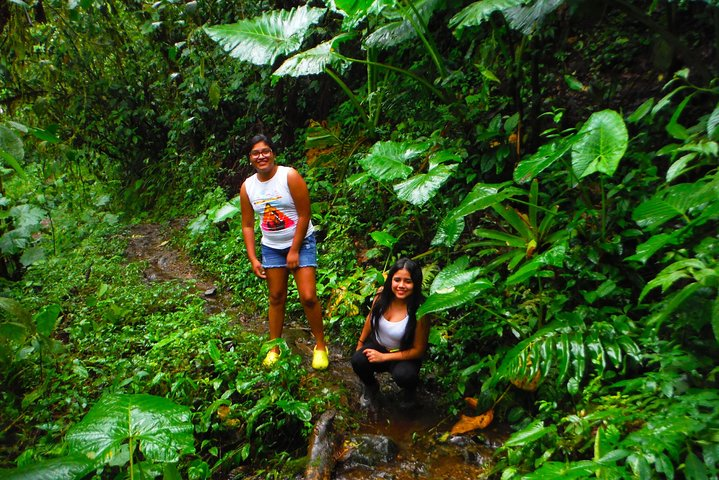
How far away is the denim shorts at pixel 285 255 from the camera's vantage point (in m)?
3.54

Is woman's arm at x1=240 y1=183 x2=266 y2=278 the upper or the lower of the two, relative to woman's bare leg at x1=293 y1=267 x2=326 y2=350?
upper

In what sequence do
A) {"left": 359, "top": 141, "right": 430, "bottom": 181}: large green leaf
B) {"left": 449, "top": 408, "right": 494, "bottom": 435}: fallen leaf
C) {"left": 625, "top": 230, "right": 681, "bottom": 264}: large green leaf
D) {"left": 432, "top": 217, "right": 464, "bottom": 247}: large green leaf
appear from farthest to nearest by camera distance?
1. {"left": 359, "top": 141, "right": 430, "bottom": 181}: large green leaf
2. {"left": 432, "top": 217, "right": 464, "bottom": 247}: large green leaf
3. {"left": 449, "top": 408, "right": 494, "bottom": 435}: fallen leaf
4. {"left": 625, "top": 230, "right": 681, "bottom": 264}: large green leaf

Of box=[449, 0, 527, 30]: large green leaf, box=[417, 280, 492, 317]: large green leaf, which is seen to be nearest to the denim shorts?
box=[417, 280, 492, 317]: large green leaf

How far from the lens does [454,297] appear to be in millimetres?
2783

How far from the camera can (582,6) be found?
10.5 feet

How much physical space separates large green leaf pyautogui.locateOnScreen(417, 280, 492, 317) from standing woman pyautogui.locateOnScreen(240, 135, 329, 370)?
104 centimetres

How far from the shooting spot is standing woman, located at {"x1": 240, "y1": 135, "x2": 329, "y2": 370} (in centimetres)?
340

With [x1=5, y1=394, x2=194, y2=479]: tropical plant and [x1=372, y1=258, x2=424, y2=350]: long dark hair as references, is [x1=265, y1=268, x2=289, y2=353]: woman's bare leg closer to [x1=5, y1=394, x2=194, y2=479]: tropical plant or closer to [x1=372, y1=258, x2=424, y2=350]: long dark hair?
[x1=372, y1=258, x2=424, y2=350]: long dark hair

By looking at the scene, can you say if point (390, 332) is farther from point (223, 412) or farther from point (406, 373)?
point (223, 412)

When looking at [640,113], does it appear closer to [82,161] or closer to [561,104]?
[561,104]

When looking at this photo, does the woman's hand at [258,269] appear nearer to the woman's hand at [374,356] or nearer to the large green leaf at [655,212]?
the woman's hand at [374,356]

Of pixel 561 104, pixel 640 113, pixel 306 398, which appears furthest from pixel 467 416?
pixel 561 104

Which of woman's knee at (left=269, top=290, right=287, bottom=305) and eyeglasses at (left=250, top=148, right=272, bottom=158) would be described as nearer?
eyeglasses at (left=250, top=148, right=272, bottom=158)

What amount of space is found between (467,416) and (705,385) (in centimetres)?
139
